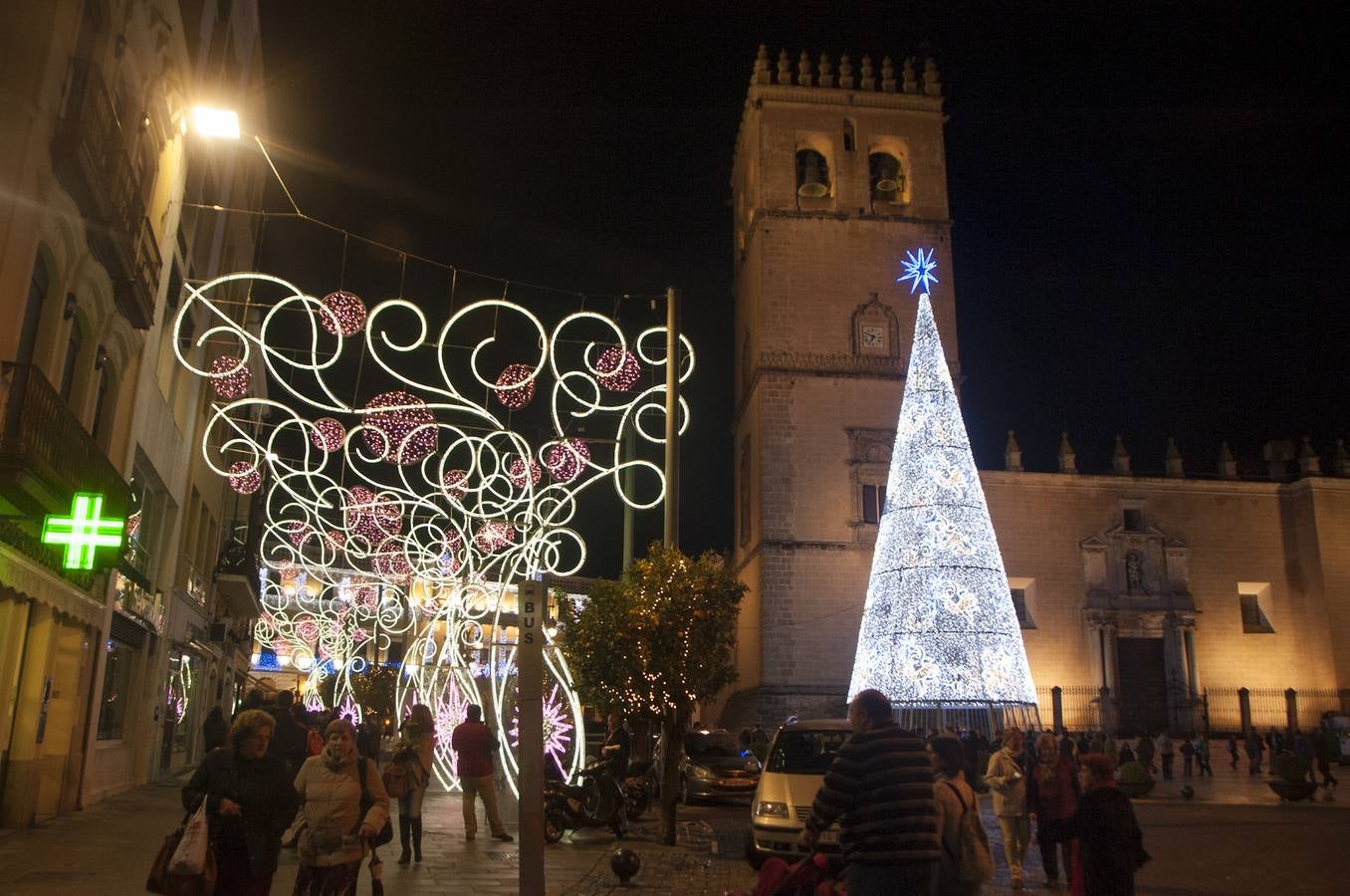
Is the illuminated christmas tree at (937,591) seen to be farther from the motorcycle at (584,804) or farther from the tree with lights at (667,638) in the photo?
the motorcycle at (584,804)

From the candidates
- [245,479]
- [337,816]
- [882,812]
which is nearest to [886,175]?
[245,479]

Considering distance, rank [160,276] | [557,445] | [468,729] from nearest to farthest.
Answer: [468,729]
[557,445]
[160,276]

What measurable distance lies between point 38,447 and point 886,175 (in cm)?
3424

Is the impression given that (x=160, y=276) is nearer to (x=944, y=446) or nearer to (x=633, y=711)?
(x=633, y=711)

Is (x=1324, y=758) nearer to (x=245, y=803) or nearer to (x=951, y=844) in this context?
(x=951, y=844)

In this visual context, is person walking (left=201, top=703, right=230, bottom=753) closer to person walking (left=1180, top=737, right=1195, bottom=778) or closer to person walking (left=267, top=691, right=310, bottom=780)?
person walking (left=267, top=691, right=310, bottom=780)

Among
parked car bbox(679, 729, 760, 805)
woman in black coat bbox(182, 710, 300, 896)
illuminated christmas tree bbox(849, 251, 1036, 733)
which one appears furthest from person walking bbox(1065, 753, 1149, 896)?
illuminated christmas tree bbox(849, 251, 1036, 733)

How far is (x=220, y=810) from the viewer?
17.9 ft

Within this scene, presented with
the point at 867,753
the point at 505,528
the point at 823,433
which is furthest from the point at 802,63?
the point at 867,753

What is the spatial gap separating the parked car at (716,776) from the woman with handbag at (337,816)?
43.6 feet

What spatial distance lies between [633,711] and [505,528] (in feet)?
11.4

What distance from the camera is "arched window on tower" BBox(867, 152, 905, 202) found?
4028cm

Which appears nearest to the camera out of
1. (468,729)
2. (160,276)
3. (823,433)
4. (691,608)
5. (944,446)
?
(468,729)

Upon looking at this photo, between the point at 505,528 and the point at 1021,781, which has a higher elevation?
the point at 505,528
